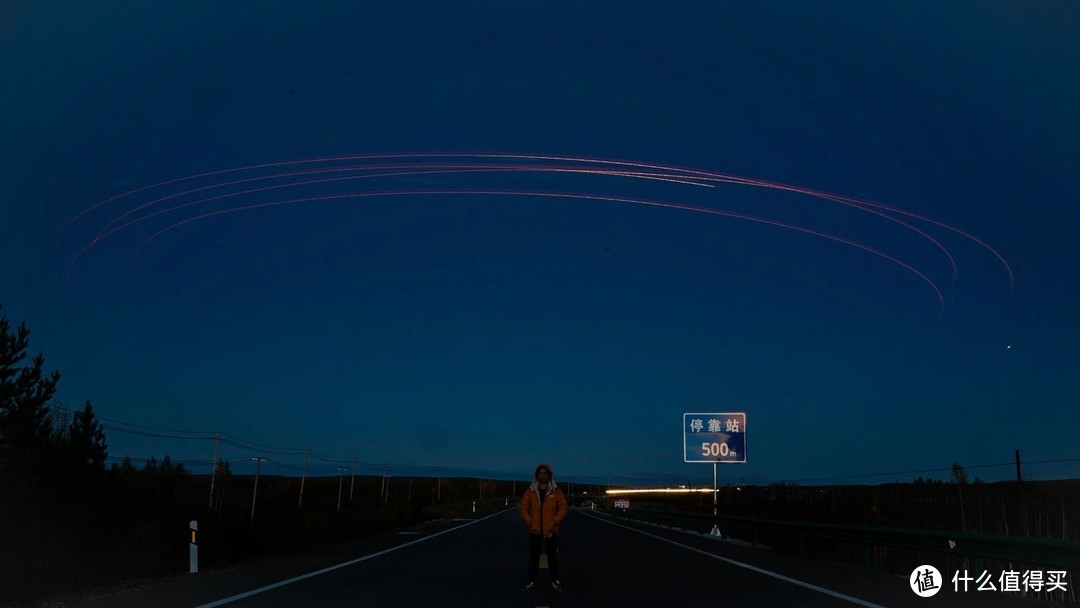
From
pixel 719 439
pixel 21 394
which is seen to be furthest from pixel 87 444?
pixel 719 439

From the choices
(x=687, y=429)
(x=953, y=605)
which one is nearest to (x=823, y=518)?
(x=687, y=429)

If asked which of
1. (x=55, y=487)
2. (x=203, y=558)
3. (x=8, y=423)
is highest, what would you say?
(x=8, y=423)

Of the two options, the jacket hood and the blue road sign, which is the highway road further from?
the blue road sign

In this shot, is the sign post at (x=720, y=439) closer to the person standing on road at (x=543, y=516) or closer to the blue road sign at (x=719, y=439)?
the blue road sign at (x=719, y=439)

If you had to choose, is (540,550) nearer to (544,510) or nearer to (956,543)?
(544,510)

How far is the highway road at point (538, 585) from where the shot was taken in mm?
13820

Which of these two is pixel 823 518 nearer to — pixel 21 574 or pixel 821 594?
pixel 821 594

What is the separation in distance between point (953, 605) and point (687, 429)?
33857mm

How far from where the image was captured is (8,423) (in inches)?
1036

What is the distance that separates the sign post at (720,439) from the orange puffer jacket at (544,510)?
3195cm

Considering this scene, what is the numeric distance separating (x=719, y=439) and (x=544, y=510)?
3250 centimetres

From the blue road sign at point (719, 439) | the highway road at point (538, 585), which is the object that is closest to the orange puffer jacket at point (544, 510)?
the highway road at point (538, 585)

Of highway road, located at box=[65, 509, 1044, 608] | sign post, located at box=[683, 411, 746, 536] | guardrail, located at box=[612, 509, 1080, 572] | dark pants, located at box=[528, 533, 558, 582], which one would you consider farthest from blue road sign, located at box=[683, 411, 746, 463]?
dark pants, located at box=[528, 533, 558, 582]

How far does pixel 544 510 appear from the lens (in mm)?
15289
